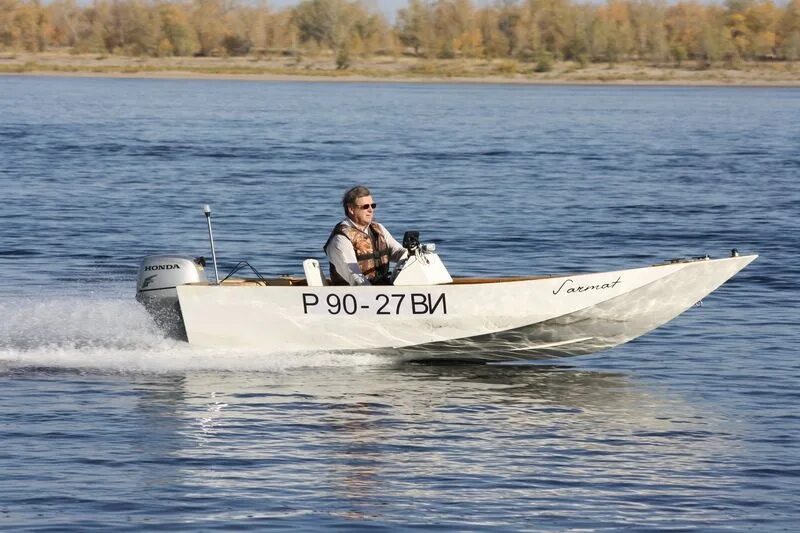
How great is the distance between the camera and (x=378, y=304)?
13.0 metres

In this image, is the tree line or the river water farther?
the tree line

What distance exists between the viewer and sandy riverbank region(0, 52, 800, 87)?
97.7 meters

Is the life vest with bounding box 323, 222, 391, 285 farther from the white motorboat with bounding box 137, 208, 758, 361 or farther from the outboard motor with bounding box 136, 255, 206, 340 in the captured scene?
the outboard motor with bounding box 136, 255, 206, 340

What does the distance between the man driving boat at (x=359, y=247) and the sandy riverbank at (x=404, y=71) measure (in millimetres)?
84459

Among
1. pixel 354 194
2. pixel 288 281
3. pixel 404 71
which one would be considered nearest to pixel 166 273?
pixel 288 281

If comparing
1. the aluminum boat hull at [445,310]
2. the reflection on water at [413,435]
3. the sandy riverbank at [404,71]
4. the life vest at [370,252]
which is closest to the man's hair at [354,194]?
the life vest at [370,252]

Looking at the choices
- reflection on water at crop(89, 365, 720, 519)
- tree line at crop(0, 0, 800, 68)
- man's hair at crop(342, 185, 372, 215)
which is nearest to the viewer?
reflection on water at crop(89, 365, 720, 519)

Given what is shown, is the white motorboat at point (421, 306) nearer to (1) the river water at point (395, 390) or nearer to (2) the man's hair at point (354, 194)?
(1) the river water at point (395, 390)

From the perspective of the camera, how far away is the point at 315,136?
4762 centimetres

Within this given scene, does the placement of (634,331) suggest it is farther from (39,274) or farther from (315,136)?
(315,136)

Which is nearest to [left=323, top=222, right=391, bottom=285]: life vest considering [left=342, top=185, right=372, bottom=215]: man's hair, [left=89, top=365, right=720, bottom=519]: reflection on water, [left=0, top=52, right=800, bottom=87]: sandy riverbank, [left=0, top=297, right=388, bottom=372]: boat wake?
[left=342, top=185, right=372, bottom=215]: man's hair

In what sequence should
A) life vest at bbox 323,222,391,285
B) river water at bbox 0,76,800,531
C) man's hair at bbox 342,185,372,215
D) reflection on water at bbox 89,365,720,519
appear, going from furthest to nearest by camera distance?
life vest at bbox 323,222,391,285 < man's hair at bbox 342,185,372,215 < reflection on water at bbox 89,365,720,519 < river water at bbox 0,76,800,531

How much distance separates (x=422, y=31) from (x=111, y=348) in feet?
377

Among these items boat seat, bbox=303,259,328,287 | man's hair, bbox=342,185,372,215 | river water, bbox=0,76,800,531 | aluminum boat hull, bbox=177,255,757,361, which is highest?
man's hair, bbox=342,185,372,215
